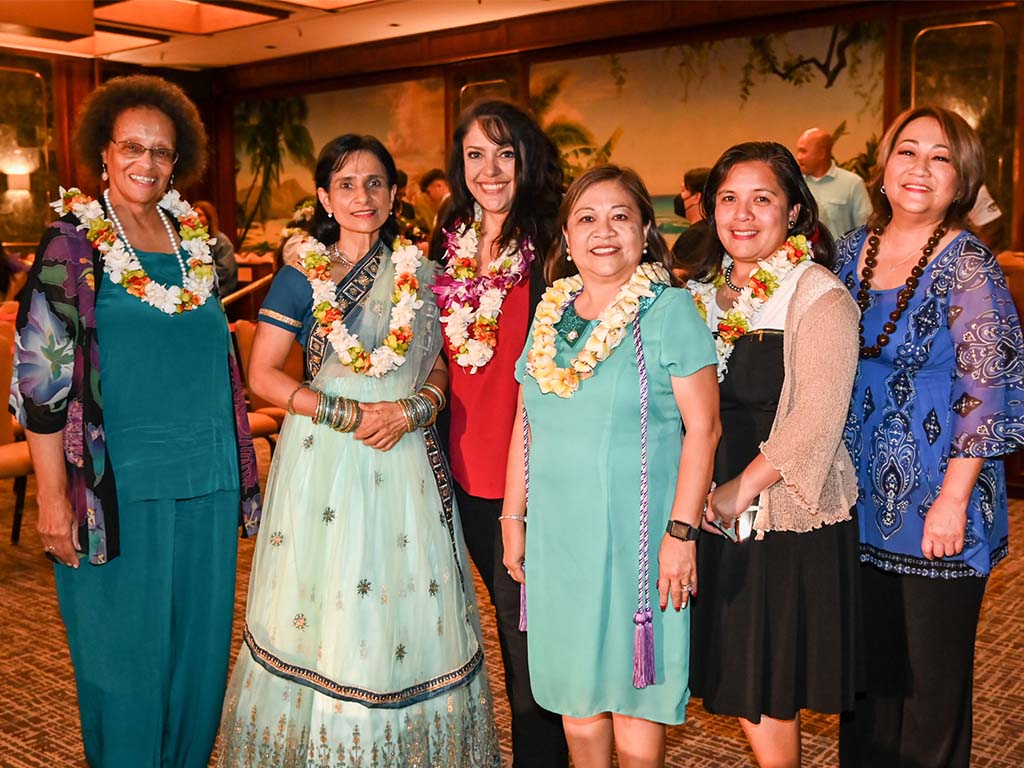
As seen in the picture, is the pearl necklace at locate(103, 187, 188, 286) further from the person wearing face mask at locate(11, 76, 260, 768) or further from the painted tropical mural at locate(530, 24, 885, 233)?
the painted tropical mural at locate(530, 24, 885, 233)

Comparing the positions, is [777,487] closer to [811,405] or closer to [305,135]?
[811,405]

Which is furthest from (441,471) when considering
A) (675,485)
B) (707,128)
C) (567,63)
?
(567,63)

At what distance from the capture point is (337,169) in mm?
2824

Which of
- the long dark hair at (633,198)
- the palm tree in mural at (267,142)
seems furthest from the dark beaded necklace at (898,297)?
the palm tree in mural at (267,142)

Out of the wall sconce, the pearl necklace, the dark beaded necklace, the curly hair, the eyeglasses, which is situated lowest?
the dark beaded necklace

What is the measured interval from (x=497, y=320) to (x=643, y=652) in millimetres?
983

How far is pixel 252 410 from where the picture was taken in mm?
6902

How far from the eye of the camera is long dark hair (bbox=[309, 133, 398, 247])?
9.21 feet

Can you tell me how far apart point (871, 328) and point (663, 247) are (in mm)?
591

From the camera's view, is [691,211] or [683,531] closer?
[683,531]

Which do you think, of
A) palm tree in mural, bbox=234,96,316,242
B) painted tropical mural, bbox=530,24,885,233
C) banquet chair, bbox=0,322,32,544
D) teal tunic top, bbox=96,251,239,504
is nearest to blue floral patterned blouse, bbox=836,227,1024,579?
teal tunic top, bbox=96,251,239,504

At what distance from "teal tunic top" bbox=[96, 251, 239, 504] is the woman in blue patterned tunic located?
1.67m

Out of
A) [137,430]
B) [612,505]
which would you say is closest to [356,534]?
[137,430]

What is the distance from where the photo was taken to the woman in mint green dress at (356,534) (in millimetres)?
2729
